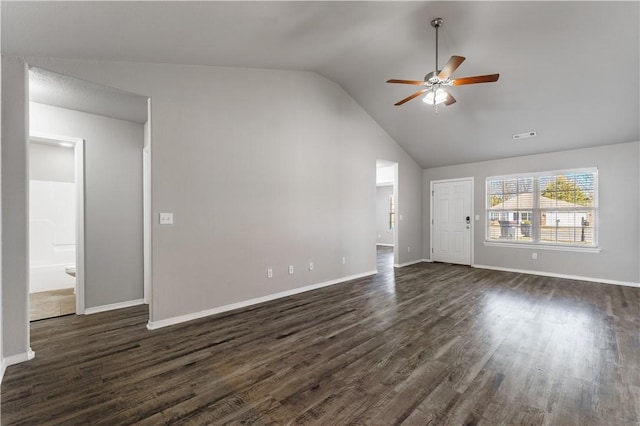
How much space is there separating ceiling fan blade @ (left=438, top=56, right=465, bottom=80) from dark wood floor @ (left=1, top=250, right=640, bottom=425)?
275cm

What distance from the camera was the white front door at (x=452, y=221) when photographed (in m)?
6.76

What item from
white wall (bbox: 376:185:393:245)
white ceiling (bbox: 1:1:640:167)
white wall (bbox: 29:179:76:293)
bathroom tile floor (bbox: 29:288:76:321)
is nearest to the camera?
white ceiling (bbox: 1:1:640:167)

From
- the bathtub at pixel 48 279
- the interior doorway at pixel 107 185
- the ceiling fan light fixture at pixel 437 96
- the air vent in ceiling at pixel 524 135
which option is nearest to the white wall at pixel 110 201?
the interior doorway at pixel 107 185

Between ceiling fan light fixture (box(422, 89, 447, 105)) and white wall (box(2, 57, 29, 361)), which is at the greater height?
ceiling fan light fixture (box(422, 89, 447, 105))

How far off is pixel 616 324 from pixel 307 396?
370cm

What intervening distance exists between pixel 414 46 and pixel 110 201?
183 inches

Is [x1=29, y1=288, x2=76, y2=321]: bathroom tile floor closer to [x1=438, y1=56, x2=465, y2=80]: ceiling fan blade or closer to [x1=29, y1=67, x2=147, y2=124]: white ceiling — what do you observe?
[x1=29, y1=67, x2=147, y2=124]: white ceiling

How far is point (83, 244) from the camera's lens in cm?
353

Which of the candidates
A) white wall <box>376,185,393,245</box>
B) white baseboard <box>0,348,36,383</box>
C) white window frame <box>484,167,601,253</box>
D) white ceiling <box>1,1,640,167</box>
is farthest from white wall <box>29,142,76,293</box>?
white wall <box>376,185,393,245</box>

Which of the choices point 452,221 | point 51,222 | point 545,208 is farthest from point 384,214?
point 51,222

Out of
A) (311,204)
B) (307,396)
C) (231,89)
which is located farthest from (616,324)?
(231,89)

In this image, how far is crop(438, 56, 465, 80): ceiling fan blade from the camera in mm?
2653

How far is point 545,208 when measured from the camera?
577cm

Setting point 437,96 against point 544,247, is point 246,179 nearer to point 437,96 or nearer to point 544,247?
point 437,96
